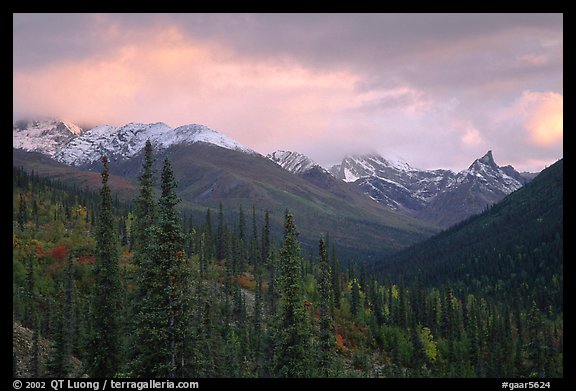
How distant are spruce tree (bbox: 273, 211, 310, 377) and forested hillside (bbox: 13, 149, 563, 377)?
93 mm

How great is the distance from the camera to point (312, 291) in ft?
388

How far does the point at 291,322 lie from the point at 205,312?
16185 millimetres

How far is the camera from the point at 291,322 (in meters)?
36.5

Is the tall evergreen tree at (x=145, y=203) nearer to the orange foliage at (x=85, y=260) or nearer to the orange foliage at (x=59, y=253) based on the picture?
the orange foliage at (x=85, y=260)

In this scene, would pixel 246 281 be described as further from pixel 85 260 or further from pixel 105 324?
pixel 105 324

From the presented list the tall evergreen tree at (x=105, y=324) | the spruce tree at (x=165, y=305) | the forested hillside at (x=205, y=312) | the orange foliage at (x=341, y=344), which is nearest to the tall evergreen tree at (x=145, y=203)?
the forested hillside at (x=205, y=312)

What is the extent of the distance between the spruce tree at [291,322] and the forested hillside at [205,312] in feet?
0.30

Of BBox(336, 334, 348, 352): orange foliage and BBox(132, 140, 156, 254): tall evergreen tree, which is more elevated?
BBox(132, 140, 156, 254): tall evergreen tree

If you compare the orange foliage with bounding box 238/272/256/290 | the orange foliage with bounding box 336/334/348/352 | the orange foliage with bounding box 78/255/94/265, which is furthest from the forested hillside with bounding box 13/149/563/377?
the orange foliage with bounding box 78/255/94/265

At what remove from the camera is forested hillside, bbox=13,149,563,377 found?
28.0m

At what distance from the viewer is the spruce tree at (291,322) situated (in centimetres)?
3588

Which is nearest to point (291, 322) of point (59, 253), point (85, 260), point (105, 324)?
point (105, 324)

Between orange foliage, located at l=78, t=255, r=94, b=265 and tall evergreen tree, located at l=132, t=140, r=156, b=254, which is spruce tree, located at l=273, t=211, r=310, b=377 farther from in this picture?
orange foliage, located at l=78, t=255, r=94, b=265
